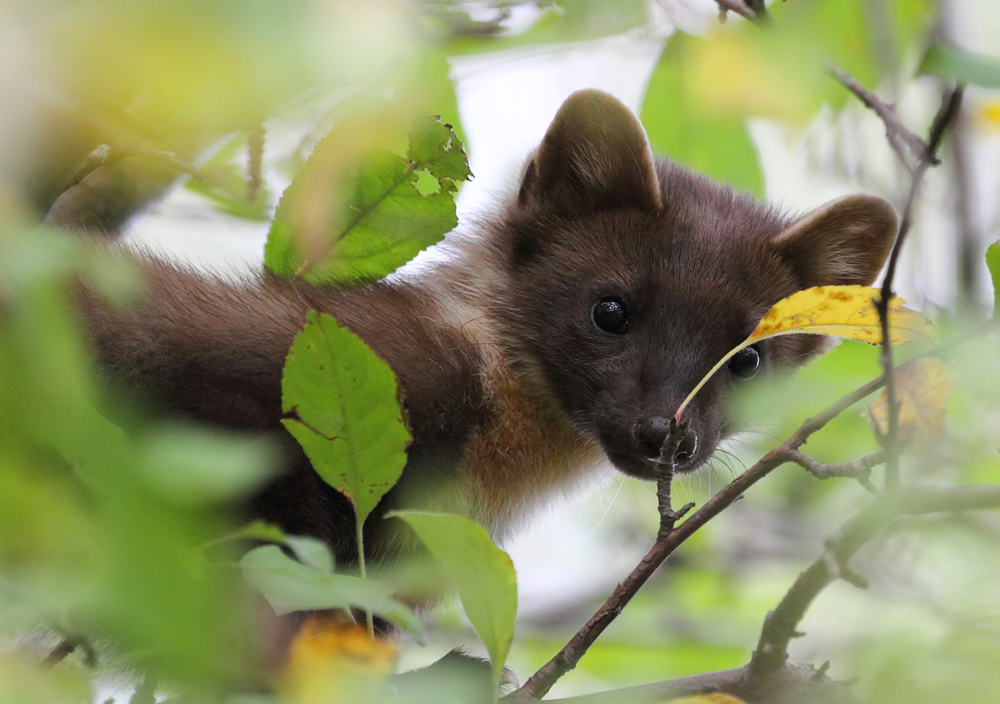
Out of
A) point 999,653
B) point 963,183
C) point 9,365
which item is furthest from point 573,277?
point 9,365

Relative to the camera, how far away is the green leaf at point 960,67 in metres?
1.55

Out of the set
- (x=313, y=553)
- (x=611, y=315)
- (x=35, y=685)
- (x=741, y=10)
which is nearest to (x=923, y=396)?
(x=741, y=10)

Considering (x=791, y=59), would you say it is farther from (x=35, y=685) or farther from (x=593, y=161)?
(x=35, y=685)

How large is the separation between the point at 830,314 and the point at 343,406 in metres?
1.06

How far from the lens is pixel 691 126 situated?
3.75 m

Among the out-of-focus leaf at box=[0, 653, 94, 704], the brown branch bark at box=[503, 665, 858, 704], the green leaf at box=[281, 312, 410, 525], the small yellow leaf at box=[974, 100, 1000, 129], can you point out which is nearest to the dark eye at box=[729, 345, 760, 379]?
the small yellow leaf at box=[974, 100, 1000, 129]

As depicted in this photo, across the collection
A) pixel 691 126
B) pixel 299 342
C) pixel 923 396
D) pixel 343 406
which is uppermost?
pixel 299 342

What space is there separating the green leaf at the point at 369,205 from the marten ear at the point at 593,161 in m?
1.22

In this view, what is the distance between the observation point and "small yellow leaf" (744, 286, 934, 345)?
2.12m

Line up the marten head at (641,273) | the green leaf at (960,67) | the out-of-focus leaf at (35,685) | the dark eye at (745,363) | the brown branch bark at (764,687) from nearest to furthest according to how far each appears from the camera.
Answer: the out-of-focus leaf at (35,685)
the green leaf at (960,67)
the brown branch bark at (764,687)
the marten head at (641,273)
the dark eye at (745,363)

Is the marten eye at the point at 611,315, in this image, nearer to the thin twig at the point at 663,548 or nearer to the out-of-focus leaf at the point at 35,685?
the thin twig at the point at 663,548

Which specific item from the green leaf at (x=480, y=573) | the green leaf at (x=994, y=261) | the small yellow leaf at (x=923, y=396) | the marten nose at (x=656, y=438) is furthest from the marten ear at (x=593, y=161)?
the green leaf at (x=480, y=573)

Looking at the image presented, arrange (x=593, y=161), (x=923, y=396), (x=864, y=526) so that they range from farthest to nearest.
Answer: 1. (x=593, y=161)
2. (x=923, y=396)
3. (x=864, y=526)

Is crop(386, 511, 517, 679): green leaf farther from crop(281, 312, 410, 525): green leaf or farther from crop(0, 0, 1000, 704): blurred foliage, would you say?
crop(281, 312, 410, 525): green leaf
